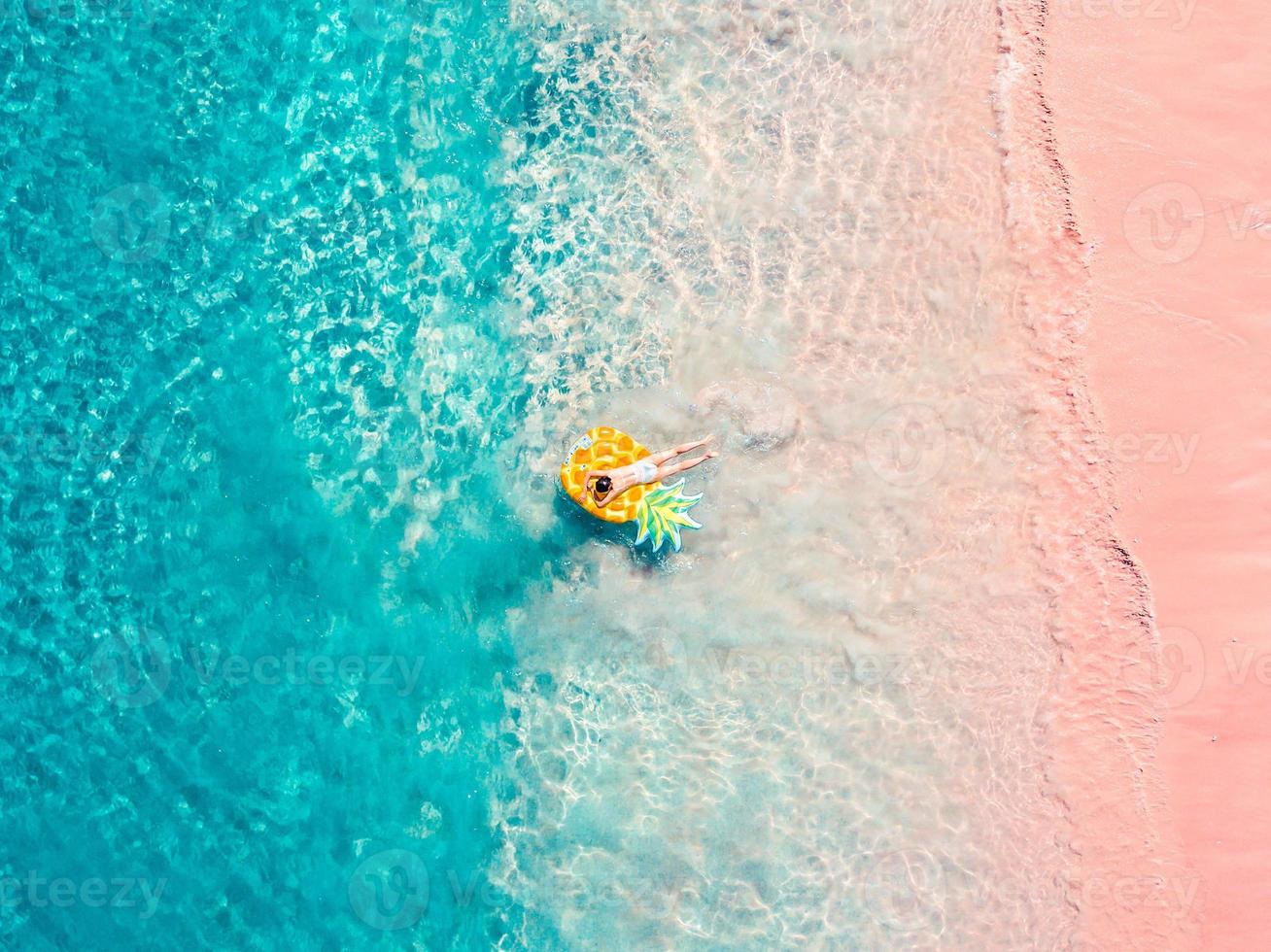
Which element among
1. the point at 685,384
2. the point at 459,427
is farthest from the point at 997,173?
the point at 459,427

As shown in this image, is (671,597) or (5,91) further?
(5,91)

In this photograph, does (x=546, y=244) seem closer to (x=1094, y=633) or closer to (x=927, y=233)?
(x=927, y=233)

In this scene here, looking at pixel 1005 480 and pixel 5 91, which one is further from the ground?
pixel 5 91

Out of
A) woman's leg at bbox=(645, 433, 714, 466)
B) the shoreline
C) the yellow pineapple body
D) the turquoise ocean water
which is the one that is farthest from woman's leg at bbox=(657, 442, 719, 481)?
the shoreline

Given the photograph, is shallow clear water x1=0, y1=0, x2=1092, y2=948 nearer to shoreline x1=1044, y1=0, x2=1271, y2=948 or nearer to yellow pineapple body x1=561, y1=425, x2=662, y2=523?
yellow pineapple body x1=561, y1=425, x2=662, y2=523

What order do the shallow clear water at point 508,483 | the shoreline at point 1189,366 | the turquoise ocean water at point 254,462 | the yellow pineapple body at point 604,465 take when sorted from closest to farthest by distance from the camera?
the shoreline at point 1189,366 < the yellow pineapple body at point 604,465 < the shallow clear water at point 508,483 < the turquoise ocean water at point 254,462

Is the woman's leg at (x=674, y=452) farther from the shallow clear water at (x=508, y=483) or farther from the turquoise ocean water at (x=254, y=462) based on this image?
the turquoise ocean water at (x=254, y=462)

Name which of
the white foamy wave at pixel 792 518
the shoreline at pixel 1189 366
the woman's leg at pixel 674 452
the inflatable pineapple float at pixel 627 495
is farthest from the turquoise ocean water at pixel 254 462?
the shoreline at pixel 1189 366
